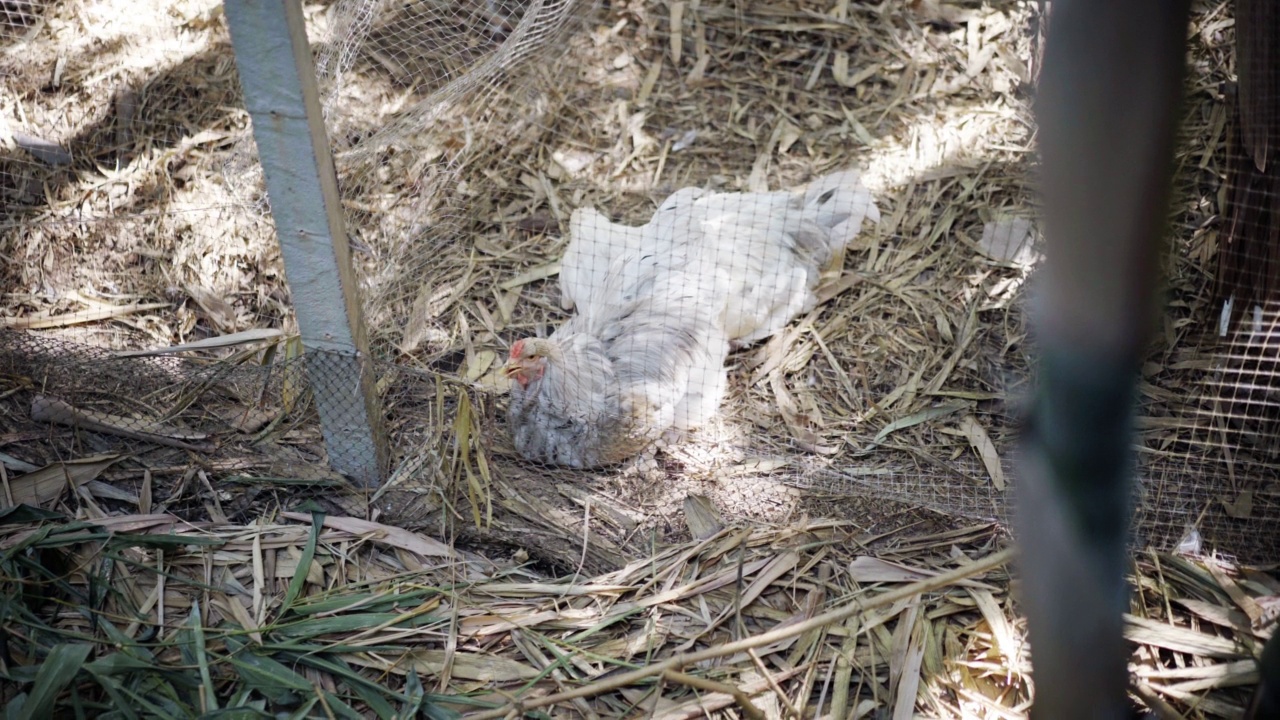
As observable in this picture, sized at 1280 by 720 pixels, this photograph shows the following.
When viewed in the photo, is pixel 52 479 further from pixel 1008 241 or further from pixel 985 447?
pixel 1008 241

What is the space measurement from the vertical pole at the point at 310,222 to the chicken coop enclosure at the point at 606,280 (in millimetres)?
61

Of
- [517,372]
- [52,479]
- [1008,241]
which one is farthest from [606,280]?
[52,479]

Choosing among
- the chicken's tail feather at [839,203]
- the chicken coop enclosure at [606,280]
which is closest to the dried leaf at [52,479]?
the chicken coop enclosure at [606,280]

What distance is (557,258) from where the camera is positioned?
3381 mm

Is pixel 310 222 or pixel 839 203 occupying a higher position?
pixel 310 222

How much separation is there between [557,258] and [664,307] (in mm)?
657

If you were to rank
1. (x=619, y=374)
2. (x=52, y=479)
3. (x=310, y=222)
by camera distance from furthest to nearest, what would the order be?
(x=619, y=374) → (x=52, y=479) → (x=310, y=222)

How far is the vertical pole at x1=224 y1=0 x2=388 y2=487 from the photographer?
5.87 feet

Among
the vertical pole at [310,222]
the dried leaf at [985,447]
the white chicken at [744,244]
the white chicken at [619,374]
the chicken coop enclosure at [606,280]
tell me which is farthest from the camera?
the white chicken at [744,244]

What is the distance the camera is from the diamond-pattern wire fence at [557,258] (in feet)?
7.71

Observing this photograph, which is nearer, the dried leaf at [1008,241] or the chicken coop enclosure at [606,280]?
the chicken coop enclosure at [606,280]

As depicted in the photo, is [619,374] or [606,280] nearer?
[619,374]

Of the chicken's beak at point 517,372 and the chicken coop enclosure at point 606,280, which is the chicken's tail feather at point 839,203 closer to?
the chicken coop enclosure at point 606,280

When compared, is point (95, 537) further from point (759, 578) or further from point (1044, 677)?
point (1044, 677)
